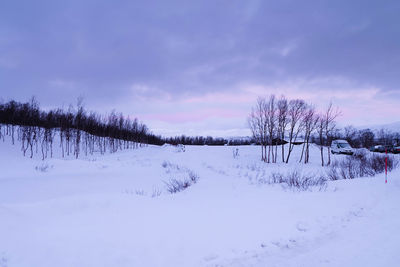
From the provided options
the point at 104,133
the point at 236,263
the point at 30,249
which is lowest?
the point at 236,263

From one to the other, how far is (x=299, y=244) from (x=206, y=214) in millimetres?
2304

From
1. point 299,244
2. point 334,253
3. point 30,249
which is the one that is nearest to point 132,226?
point 30,249

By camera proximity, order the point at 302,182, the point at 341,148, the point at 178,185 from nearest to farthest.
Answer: the point at 302,182 < the point at 178,185 < the point at 341,148

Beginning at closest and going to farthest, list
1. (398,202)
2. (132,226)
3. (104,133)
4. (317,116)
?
(132,226)
(398,202)
(317,116)
(104,133)

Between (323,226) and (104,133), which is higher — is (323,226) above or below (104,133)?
below

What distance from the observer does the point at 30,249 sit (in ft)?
10.5

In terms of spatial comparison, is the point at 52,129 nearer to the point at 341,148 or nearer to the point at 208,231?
the point at 208,231

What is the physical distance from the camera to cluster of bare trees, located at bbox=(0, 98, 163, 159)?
35.0 metres

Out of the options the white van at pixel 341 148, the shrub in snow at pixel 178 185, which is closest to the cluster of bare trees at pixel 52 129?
the shrub in snow at pixel 178 185

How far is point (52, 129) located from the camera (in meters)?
43.4

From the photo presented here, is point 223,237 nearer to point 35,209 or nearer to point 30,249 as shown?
point 30,249

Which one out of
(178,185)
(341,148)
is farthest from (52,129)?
(341,148)

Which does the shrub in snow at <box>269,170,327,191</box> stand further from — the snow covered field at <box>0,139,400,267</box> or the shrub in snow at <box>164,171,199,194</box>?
the shrub in snow at <box>164,171,199,194</box>

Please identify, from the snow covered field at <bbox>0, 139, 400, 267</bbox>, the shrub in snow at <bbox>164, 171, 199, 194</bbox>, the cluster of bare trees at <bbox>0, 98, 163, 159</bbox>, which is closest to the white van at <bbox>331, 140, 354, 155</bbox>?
the snow covered field at <bbox>0, 139, 400, 267</bbox>
